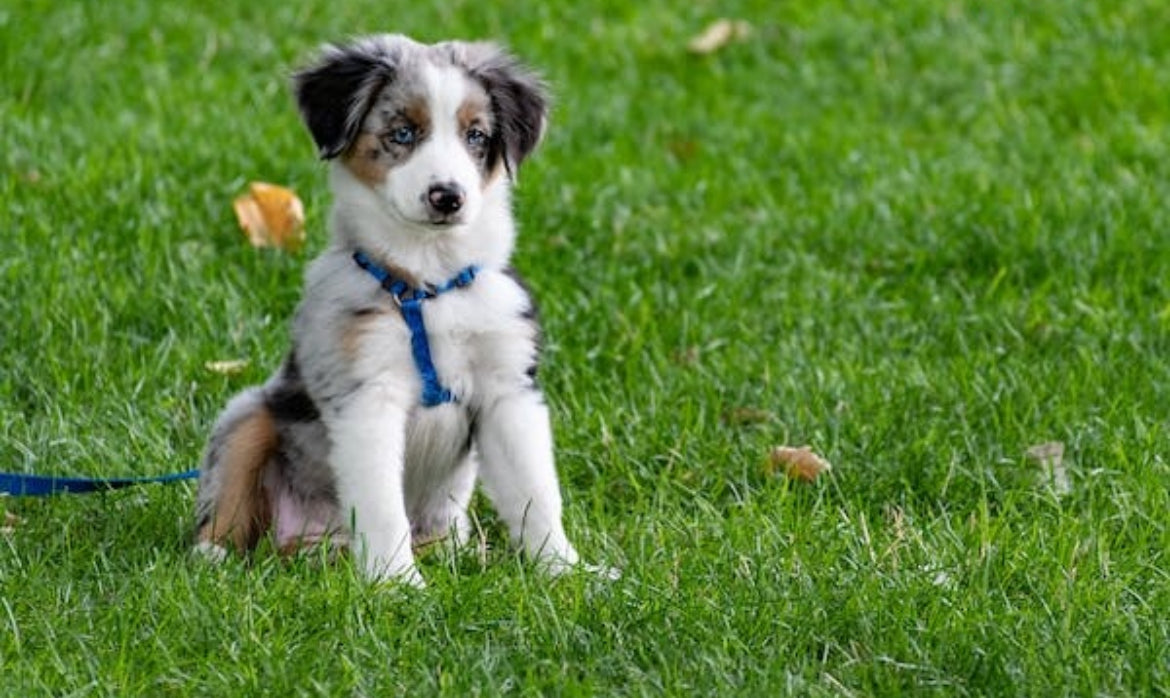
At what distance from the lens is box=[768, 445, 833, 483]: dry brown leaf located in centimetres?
563

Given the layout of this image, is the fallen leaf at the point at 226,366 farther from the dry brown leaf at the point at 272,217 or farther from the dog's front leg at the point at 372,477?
the dog's front leg at the point at 372,477

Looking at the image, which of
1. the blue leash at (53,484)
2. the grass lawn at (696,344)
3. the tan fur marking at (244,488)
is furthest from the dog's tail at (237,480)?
the blue leash at (53,484)

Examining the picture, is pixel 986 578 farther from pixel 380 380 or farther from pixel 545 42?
pixel 545 42

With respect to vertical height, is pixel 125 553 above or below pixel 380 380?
below

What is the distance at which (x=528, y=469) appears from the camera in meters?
4.93

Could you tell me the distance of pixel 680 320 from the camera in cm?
678

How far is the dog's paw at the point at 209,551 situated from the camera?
189 inches

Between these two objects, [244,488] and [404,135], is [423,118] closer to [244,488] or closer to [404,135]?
[404,135]

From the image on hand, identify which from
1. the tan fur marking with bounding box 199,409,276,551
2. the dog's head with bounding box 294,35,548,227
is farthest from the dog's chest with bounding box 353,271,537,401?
the tan fur marking with bounding box 199,409,276,551

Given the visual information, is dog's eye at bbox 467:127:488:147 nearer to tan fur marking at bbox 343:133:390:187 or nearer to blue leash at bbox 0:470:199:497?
tan fur marking at bbox 343:133:390:187

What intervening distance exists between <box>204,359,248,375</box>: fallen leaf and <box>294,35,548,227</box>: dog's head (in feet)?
4.63

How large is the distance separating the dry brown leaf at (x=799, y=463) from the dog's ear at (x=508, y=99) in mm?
1188

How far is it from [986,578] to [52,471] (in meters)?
2.47

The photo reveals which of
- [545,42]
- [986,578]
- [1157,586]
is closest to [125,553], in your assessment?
[986,578]
